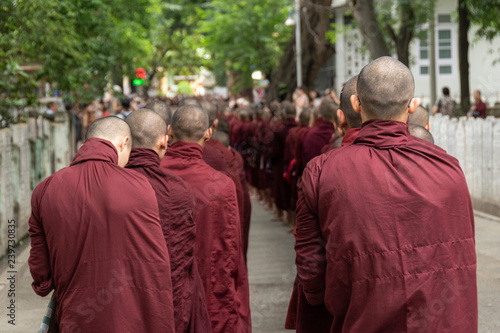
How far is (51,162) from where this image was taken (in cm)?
1312

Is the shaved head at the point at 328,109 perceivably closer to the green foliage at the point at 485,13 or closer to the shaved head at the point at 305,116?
the shaved head at the point at 305,116

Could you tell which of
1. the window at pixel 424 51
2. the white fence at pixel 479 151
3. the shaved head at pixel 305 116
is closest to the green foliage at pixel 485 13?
the white fence at pixel 479 151

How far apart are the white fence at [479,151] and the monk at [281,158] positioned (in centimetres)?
255

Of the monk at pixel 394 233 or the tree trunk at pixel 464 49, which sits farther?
the tree trunk at pixel 464 49

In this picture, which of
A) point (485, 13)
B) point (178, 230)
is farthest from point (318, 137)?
point (485, 13)

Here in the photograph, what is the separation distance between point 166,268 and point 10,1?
7941 mm

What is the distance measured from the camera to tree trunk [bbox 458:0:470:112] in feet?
62.8

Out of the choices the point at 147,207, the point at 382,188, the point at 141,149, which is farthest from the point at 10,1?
the point at 382,188

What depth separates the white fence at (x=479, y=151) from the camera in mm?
10797

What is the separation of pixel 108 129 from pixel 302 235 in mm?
1179

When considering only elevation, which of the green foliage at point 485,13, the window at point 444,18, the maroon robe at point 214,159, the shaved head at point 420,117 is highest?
the window at point 444,18

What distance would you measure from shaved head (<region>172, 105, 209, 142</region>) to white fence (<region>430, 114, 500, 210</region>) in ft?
20.6

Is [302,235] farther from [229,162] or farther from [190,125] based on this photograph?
[229,162]

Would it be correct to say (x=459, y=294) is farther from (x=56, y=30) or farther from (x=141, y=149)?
(x=56, y=30)
